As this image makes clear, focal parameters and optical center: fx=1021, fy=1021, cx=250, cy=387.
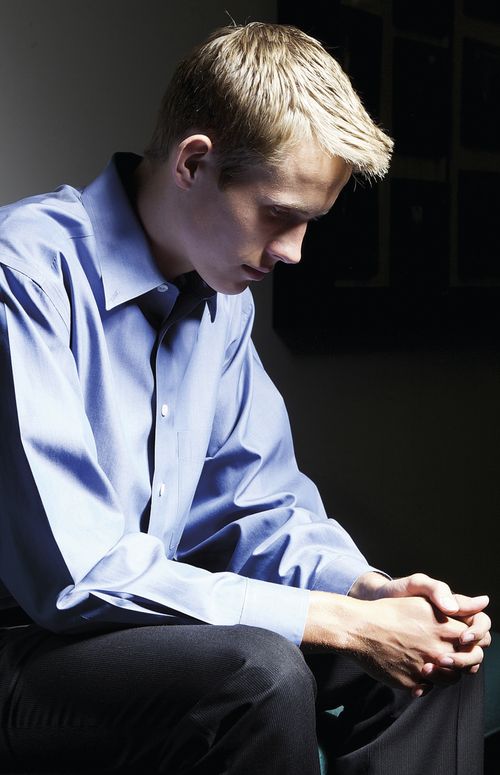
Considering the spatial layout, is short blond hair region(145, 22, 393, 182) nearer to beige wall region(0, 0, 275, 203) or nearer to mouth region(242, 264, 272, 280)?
mouth region(242, 264, 272, 280)

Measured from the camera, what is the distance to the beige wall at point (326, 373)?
2.04m

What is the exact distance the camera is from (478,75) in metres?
2.66

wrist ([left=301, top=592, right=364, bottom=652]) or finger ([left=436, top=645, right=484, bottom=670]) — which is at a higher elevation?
wrist ([left=301, top=592, right=364, bottom=652])

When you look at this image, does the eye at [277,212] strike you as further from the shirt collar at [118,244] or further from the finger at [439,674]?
the finger at [439,674]

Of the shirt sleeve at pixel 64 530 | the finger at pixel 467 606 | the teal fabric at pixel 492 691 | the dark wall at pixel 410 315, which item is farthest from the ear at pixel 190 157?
the dark wall at pixel 410 315

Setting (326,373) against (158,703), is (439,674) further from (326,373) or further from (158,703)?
(326,373)

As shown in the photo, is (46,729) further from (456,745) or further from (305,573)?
(456,745)

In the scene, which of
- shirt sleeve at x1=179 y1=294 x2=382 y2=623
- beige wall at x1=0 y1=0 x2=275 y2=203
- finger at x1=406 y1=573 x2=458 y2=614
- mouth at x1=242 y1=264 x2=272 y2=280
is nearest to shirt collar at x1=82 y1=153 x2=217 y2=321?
mouth at x1=242 y1=264 x2=272 y2=280

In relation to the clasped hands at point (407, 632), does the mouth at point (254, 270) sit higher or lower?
higher

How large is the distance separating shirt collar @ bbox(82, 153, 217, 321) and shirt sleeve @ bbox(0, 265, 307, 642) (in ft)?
0.46

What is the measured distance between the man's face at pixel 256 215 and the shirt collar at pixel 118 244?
0.22 feet

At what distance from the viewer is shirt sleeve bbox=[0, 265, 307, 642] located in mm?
1173

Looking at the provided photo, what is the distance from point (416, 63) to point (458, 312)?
25.6 inches

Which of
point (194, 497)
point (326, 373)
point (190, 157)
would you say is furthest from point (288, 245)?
point (326, 373)
